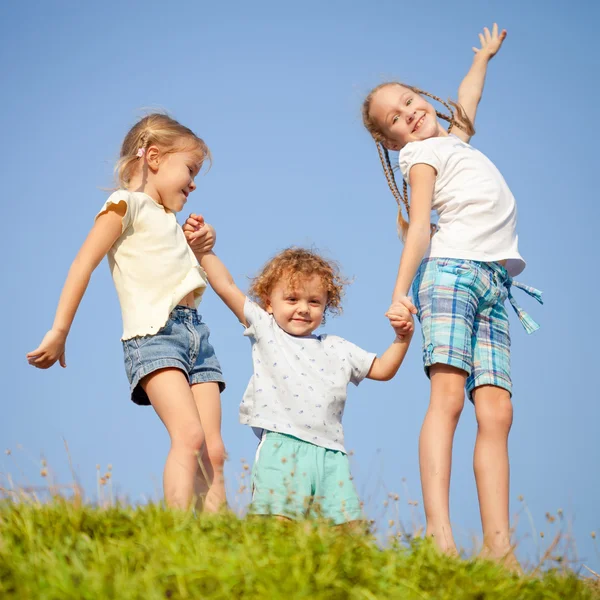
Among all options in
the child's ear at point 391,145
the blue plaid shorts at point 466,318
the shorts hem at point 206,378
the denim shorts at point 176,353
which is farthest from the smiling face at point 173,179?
the blue plaid shorts at point 466,318

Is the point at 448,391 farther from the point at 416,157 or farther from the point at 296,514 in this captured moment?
the point at 296,514

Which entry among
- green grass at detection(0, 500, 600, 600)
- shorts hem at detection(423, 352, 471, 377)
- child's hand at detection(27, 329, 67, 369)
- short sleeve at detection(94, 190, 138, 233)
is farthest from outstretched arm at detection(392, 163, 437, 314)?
child's hand at detection(27, 329, 67, 369)

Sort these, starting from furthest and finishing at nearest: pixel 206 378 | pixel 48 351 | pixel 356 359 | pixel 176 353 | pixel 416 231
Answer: pixel 356 359 < pixel 416 231 < pixel 206 378 < pixel 176 353 < pixel 48 351

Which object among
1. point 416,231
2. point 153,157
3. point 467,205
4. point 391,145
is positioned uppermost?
point 391,145

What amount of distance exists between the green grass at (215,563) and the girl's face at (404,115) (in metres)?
3.06

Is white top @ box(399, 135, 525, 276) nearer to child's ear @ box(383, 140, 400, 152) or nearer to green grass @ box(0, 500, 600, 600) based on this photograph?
child's ear @ box(383, 140, 400, 152)

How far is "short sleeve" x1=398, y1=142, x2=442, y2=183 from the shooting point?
529 cm

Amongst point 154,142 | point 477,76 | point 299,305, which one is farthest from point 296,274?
point 477,76

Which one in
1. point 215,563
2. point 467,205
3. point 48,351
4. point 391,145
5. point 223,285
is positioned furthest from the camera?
point 391,145

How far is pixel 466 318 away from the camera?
4945mm

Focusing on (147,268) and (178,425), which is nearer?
(178,425)

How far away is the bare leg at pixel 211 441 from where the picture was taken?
4.80 meters

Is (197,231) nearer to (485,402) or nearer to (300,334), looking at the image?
(300,334)

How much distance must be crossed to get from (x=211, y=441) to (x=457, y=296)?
1.67 metres
